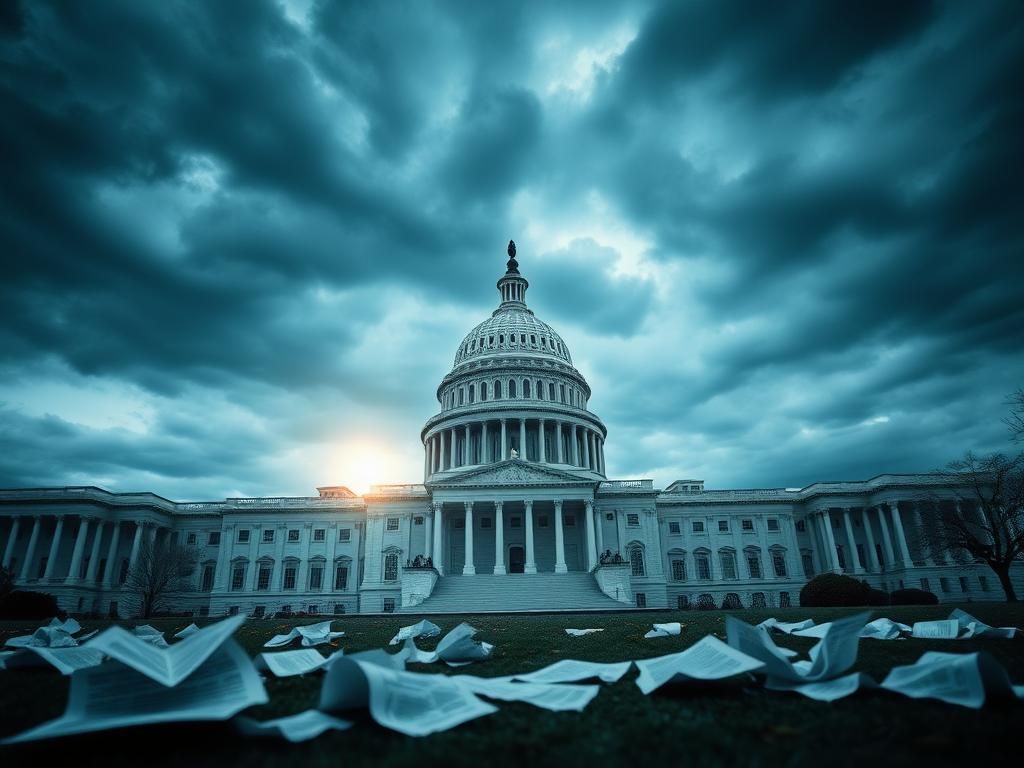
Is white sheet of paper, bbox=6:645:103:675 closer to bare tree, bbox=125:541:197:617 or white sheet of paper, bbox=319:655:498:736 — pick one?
white sheet of paper, bbox=319:655:498:736

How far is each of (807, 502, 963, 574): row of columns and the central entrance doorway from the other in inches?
1254

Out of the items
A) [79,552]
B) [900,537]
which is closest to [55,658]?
[79,552]

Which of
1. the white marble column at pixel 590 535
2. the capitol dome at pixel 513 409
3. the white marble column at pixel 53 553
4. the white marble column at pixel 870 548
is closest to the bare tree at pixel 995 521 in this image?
the white marble column at pixel 870 548

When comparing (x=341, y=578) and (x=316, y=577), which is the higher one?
(x=316, y=577)

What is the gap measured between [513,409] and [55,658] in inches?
2325

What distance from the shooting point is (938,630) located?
10148mm

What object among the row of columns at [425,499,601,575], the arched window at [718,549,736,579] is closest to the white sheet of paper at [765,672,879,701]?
the row of columns at [425,499,601,575]

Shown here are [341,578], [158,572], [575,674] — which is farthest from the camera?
[341,578]

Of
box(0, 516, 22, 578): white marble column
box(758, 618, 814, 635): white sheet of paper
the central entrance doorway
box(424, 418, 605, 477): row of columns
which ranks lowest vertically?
box(758, 618, 814, 635): white sheet of paper

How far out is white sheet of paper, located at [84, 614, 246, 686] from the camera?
3.72 meters

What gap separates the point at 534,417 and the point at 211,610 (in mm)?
40291

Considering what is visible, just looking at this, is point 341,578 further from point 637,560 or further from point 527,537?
point 637,560

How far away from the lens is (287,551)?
2410 inches

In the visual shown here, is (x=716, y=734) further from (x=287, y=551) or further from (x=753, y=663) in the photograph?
(x=287, y=551)
